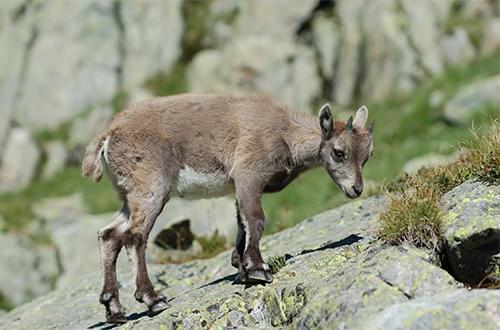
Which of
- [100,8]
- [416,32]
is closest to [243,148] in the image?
[416,32]

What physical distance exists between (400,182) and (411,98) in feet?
41.7

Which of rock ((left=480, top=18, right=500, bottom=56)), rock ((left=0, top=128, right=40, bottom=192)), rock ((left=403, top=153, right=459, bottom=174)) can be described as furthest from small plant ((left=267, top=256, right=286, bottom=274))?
rock ((left=0, top=128, right=40, bottom=192))

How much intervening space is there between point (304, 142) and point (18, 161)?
2172 cm

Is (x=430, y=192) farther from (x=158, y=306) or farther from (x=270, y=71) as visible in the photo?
(x=270, y=71)

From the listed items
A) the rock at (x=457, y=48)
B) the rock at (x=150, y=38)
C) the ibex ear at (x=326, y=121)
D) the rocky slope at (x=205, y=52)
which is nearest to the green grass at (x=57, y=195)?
the rocky slope at (x=205, y=52)

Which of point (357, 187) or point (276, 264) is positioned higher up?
point (357, 187)

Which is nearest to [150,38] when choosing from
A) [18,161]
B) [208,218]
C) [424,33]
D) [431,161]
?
[18,161]

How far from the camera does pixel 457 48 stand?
25.5 meters

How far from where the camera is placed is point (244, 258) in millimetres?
10281

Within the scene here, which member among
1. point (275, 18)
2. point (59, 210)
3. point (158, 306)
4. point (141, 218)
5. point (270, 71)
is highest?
point (275, 18)

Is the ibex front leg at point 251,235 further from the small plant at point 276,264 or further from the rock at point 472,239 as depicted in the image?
the rock at point 472,239

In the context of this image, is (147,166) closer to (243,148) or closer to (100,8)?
(243,148)

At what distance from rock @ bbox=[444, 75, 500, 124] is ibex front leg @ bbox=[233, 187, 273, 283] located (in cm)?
1231

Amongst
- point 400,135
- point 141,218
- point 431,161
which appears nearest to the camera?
point 141,218
